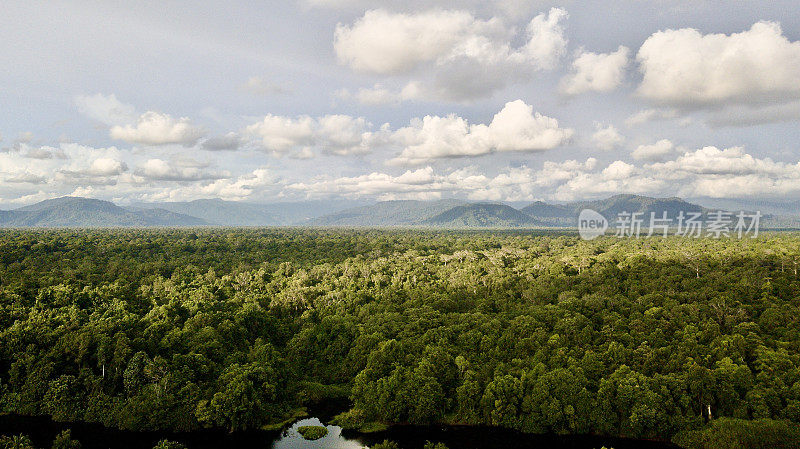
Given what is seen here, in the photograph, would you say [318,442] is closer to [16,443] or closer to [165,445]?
[165,445]

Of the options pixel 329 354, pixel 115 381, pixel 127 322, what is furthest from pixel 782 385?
pixel 127 322

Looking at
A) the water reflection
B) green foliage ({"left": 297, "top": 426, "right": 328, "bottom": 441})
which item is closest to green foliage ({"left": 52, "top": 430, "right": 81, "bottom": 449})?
the water reflection

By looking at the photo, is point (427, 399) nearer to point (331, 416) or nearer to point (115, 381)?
point (331, 416)

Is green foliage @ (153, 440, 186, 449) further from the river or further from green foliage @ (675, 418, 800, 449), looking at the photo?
green foliage @ (675, 418, 800, 449)

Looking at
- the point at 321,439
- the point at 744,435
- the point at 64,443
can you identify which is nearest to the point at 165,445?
the point at 64,443

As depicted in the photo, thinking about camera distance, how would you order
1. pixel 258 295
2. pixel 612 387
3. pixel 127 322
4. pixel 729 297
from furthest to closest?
pixel 258 295 < pixel 729 297 < pixel 127 322 < pixel 612 387

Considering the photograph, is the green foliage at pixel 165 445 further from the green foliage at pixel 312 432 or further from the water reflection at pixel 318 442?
the green foliage at pixel 312 432
